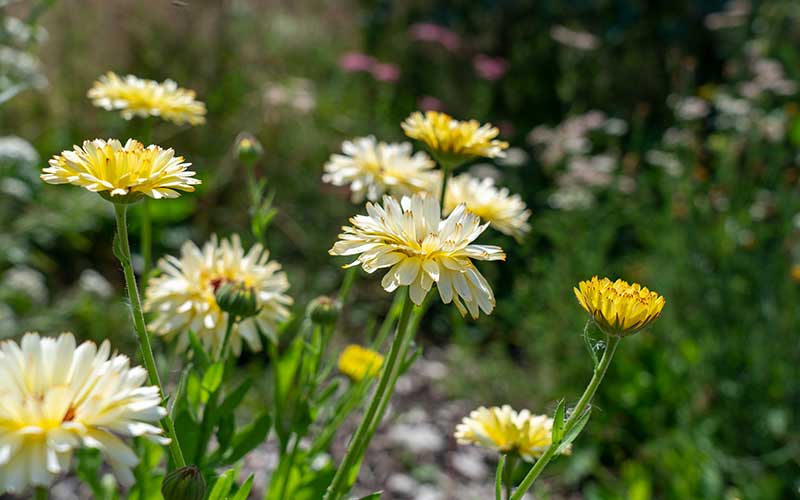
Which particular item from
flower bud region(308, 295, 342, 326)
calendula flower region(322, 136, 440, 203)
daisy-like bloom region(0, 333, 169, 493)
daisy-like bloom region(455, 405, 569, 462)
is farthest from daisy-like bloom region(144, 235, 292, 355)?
daisy-like bloom region(0, 333, 169, 493)

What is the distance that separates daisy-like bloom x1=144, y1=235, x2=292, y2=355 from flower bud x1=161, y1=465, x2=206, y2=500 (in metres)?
0.34

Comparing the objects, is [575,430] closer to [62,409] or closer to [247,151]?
[62,409]

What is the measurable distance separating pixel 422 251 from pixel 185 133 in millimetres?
3172

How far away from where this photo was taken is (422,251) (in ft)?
2.56

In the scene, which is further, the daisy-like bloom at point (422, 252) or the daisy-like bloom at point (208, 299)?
the daisy-like bloom at point (208, 299)

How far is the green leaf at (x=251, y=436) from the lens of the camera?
1.05m

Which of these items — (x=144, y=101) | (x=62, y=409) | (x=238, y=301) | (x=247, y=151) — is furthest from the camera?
(x=247, y=151)

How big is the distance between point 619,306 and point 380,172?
0.55 metres

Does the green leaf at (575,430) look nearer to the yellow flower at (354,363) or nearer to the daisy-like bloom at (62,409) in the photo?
the daisy-like bloom at (62,409)

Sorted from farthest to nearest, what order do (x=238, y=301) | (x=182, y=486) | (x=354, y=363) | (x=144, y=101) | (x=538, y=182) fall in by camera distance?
(x=538, y=182), (x=354, y=363), (x=144, y=101), (x=238, y=301), (x=182, y=486)

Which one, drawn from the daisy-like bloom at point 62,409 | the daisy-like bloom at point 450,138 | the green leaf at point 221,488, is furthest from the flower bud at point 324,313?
the daisy-like bloom at point 62,409

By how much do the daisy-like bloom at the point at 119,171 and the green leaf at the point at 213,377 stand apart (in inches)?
11.4

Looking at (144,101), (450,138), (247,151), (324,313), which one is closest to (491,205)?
(450,138)

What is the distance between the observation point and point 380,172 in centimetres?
121
